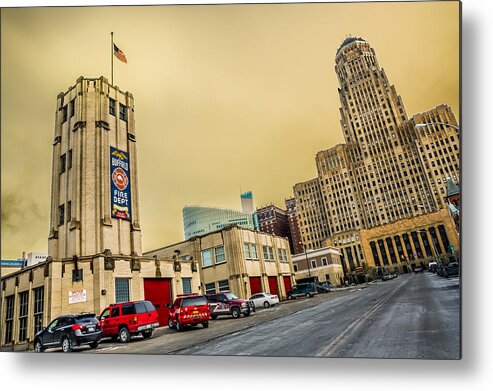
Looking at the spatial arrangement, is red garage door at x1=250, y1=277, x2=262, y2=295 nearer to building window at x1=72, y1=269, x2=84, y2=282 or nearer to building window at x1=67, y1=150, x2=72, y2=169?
building window at x1=72, y1=269, x2=84, y2=282

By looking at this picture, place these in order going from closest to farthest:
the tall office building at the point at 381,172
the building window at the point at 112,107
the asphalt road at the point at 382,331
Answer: the asphalt road at the point at 382,331 → the tall office building at the point at 381,172 → the building window at the point at 112,107

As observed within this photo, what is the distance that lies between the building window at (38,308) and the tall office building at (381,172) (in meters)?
9.41

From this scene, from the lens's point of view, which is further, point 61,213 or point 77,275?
point 61,213

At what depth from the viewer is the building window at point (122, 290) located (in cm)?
1159

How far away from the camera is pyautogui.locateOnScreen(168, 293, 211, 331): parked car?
11360 mm

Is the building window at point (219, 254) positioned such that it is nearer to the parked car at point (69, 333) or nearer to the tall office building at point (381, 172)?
the tall office building at point (381, 172)

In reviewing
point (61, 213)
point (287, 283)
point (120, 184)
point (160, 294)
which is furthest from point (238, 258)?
point (61, 213)

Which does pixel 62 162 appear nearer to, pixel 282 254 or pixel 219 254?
pixel 219 254

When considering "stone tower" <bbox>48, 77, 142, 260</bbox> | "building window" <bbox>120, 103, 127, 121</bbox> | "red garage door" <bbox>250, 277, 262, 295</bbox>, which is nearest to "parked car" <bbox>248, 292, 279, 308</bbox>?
"red garage door" <bbox>250, 277, 262, 295</bbox>

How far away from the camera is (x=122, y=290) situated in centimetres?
1200

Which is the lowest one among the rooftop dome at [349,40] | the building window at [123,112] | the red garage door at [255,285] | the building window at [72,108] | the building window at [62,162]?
the red garage door at [255,285]

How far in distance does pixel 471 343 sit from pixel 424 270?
6.10ft

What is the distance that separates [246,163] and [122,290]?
682 cm

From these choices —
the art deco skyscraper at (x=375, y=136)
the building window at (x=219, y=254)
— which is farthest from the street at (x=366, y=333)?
the building window at (x=219, y=254)
